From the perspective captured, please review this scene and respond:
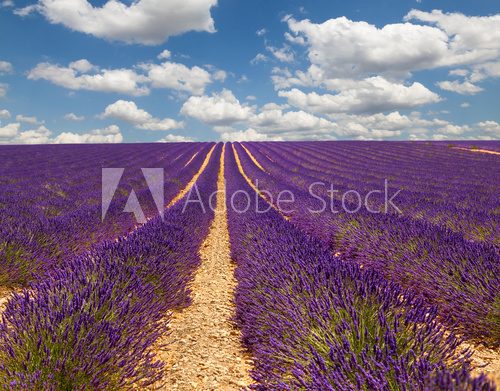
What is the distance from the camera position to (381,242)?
15.1ft

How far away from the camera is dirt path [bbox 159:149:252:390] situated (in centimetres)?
231

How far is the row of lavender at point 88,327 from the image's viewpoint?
1.72m

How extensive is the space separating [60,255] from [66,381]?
3.63 metres

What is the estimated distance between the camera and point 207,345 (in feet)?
9.21

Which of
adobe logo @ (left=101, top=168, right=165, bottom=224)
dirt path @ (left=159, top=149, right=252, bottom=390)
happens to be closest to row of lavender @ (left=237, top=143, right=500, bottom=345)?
dirt path @ (left=159, top=149, right=252, bottom=390)

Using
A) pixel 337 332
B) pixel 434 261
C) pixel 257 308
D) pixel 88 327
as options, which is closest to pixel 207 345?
pixel 257 308

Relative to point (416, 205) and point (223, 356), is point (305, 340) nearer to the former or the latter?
point (223, 356)

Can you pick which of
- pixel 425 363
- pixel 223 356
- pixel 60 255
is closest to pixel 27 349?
pixel 223 356

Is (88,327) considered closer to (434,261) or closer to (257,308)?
(257,308)

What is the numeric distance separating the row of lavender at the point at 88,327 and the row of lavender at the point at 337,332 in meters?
0.79

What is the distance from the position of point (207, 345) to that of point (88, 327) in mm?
1143

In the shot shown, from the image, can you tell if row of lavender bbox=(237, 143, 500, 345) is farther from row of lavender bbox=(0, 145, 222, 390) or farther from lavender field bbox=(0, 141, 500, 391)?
row of lavender bbox=(0, 145, 222, 390)

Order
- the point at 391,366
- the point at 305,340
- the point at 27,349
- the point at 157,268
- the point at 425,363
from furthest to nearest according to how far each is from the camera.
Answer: the point at 157,268 < the point at 305,340 < the point at 27,349 < the point at 391,366 < the point at 425,363

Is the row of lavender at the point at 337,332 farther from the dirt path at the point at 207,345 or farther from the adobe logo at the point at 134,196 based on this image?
the adobe logo at the point at 134,196
